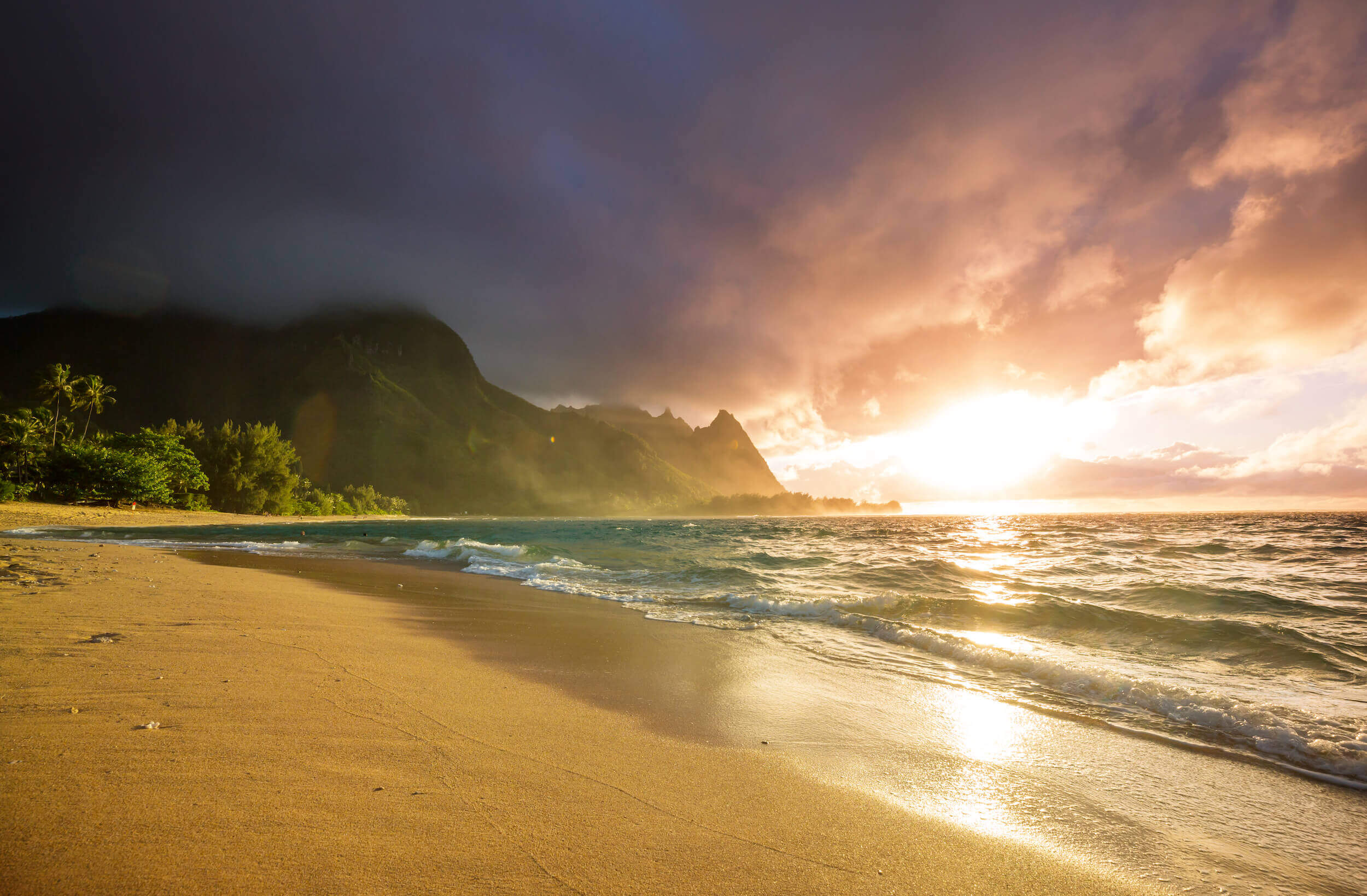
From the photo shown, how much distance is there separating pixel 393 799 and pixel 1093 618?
11.6 m

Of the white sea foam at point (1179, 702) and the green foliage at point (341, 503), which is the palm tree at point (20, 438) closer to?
the green foliage at point (341, 503)

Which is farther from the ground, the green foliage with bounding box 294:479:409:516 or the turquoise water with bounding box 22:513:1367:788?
the turquoise water with bounding box 22:513:1367:788

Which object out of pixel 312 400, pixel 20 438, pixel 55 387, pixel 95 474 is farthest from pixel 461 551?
pixel 312 400

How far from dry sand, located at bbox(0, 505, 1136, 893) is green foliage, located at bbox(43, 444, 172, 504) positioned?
61474 millimetres

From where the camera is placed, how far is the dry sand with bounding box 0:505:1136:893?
2.25 meters

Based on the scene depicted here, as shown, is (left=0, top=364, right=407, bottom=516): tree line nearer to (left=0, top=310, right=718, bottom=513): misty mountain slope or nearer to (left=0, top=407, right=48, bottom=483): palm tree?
(left=0, top=407, right=48, bottom=483): palm tree

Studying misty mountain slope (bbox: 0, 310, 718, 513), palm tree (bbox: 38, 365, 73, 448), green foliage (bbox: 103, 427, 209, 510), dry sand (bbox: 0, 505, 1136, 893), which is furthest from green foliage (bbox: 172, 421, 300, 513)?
dry sand (bbox: 0, 505, 1136, 893)

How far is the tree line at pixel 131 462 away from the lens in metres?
46.7

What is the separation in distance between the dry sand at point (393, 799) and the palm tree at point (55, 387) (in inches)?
3159

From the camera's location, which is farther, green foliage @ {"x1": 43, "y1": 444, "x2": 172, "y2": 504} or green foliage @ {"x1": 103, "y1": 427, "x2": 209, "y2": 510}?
green foliage @ {"x1": 103, "y1": 427, "x2": 209, "y2": 510}

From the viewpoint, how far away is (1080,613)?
10.1m

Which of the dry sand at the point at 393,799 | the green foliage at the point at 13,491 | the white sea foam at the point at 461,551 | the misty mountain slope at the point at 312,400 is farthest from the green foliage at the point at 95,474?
the misty mountain slope at the point at 312,400

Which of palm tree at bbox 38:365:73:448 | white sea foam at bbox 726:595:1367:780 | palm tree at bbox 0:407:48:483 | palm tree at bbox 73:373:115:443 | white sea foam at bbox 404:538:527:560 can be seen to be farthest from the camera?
palm tree at bbox 73:373:115:443

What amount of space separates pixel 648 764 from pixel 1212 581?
16.0m
